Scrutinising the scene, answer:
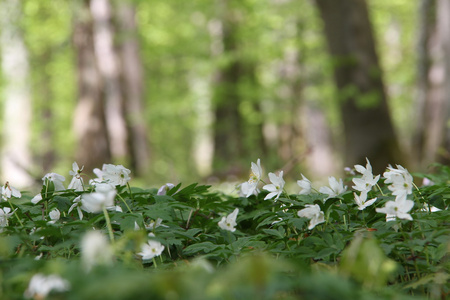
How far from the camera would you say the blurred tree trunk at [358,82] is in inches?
294

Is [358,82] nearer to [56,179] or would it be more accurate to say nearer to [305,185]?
[305,185]

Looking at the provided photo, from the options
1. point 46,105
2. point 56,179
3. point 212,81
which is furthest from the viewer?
point 46,105

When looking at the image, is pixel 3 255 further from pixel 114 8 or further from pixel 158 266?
pixel 114 8

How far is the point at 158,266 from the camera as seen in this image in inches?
68.5

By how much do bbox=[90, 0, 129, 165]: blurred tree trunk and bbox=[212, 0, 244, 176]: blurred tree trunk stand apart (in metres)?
3.35

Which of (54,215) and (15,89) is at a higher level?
(54,215)

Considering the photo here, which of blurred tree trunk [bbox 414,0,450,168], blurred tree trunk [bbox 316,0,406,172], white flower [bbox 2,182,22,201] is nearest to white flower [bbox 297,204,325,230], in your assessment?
white flower [bbox 2,182,22,201]

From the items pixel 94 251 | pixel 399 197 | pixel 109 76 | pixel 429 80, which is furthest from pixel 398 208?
pixel 109 76

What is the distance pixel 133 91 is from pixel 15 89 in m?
3.46

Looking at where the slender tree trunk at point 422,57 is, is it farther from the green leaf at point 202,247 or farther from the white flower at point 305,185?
the green leaf at point 202,247

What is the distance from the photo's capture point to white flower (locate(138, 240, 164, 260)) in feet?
5.47

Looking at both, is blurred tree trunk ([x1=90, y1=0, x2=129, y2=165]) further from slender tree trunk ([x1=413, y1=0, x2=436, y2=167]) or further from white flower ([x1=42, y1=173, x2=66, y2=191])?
white flower ([x1=42, y1=173, x2=66, y2=191])

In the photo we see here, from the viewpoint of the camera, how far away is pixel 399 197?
5.59 feet

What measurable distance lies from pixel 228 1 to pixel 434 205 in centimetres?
1156
